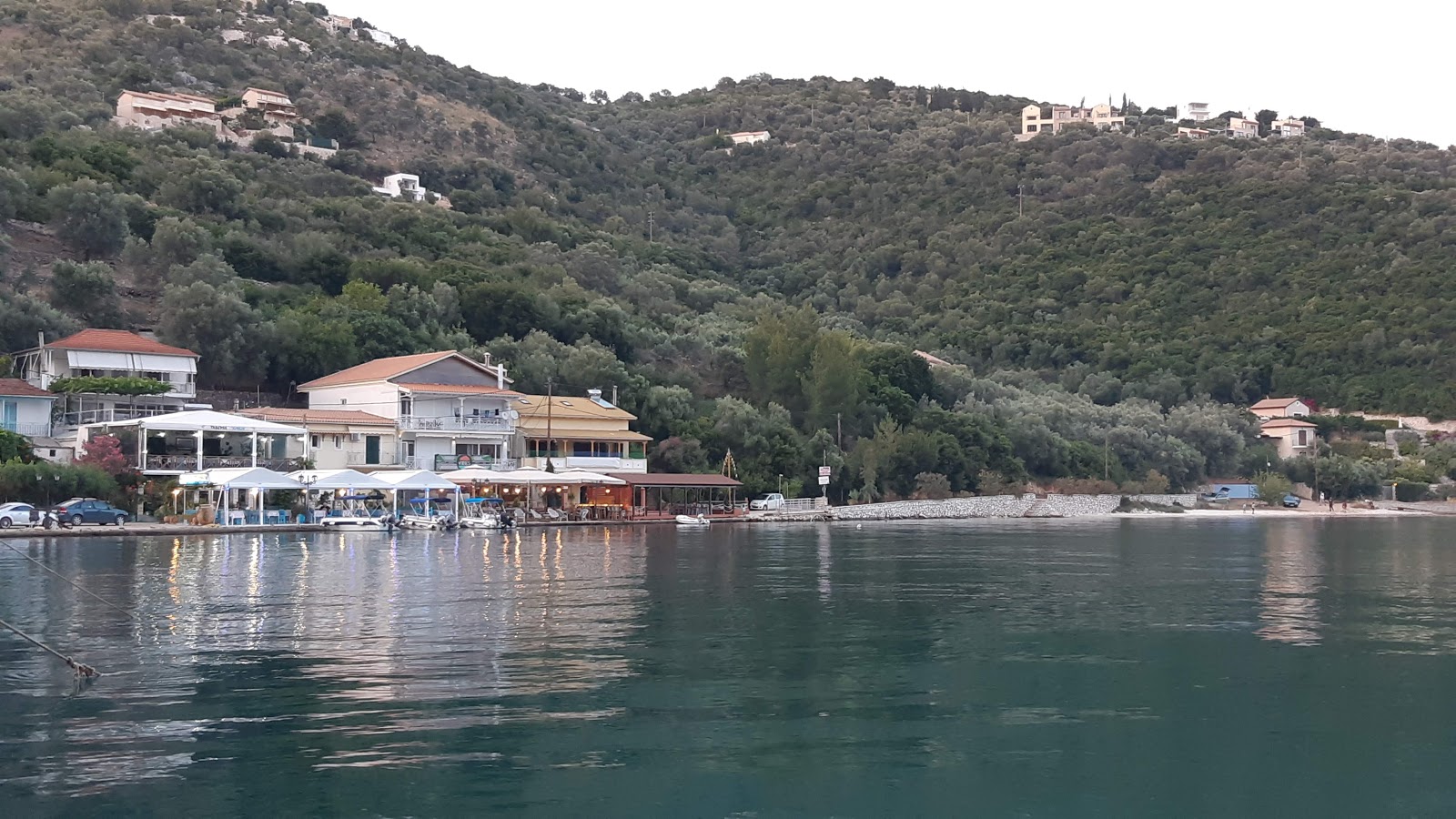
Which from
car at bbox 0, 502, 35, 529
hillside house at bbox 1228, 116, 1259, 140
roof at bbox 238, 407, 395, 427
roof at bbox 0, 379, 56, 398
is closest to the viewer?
car at bbox 0, 502, 35, 529

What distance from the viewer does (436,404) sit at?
186 ft

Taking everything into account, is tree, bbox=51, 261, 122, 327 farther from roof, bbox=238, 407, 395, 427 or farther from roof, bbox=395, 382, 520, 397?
roof, bbox=395, 382, 520, 397

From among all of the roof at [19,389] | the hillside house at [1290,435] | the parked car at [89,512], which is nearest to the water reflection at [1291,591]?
the hillside house at [1290,435]

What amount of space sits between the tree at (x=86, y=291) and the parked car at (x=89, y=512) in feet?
64.1

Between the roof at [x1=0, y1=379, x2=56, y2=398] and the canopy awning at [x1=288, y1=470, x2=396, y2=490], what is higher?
the roof at [x1=0, y1=379, x2=56, y2=398]

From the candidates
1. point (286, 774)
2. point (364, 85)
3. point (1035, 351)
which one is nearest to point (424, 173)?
point (364, 85)

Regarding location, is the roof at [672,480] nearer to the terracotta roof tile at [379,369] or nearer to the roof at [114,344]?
the terracotta roof tile at [379,369]

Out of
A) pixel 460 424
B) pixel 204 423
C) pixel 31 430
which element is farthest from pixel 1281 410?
pixel 31 430

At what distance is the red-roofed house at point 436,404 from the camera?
56.0m

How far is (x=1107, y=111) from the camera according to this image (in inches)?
7042

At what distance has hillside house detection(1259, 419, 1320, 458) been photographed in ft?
290

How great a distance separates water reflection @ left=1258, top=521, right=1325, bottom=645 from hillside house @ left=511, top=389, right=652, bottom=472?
92.5ft

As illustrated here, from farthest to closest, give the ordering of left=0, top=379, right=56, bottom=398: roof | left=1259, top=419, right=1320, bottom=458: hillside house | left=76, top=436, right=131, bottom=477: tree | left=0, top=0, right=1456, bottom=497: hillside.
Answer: left=1259, top=419, right=1320, bottom=458: hillside house < left=0, top=0, right=1456, bottom=497: hillside < left=0, top=379, right=56, bottom=398: roof < left=76, top=436, right=131, bottom=477: tree

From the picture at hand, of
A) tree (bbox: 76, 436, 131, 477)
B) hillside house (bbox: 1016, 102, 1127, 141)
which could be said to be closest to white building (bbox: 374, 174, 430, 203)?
tree (bbox: 76, 436, 131, 477)
